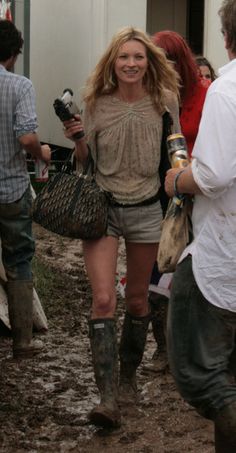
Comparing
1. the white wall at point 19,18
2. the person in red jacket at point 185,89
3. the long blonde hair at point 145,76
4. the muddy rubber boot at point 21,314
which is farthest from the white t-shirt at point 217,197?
the white wall at point 19,18

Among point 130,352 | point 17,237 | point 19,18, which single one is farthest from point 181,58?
point 19,18

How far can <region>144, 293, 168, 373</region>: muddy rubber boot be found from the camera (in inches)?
252

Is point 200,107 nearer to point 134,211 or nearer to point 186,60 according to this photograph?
point 186,60

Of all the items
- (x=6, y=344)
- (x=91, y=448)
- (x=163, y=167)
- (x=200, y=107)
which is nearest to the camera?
(x=91, y=448)

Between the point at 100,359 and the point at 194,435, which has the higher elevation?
the point at 100,359

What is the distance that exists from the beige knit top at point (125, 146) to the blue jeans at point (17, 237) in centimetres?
112

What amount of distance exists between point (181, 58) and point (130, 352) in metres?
1.79

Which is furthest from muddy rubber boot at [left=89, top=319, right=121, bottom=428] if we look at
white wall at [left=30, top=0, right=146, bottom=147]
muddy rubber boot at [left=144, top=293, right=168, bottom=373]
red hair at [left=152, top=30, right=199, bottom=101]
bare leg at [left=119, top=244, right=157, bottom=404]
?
white wall at [left=30, top=0, right=146, bottom=147]

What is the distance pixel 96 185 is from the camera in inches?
209

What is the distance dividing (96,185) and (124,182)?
0.52 feet

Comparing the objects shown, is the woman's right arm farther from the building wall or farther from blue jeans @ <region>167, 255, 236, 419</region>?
the building wall

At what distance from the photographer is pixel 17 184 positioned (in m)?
6.39

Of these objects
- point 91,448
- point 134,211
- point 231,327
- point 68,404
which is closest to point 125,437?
point 91,448

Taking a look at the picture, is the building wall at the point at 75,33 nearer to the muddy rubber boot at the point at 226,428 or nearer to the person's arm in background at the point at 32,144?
the person's arm in background at the point at 32,144
